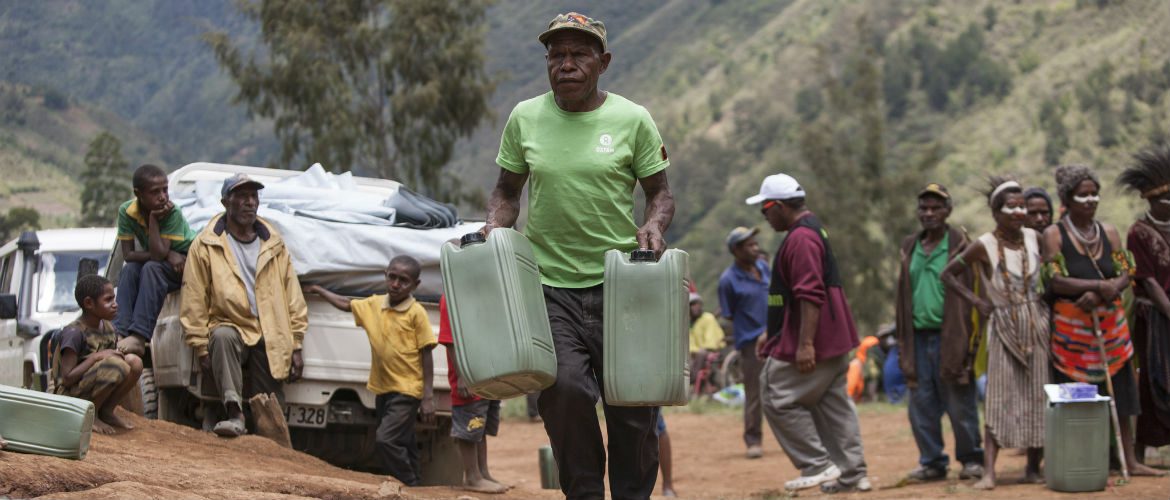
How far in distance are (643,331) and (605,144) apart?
0.79 meters

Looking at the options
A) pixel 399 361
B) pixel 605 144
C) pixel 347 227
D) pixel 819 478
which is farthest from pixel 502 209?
pixel 819 478

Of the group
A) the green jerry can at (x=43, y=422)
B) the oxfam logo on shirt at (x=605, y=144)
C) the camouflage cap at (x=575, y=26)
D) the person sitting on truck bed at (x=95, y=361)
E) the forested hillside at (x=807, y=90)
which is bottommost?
the green jerry can at (x=43, y=422)

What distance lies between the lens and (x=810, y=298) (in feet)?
30.0

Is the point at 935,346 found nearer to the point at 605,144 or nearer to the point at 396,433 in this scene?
the point at 396,433

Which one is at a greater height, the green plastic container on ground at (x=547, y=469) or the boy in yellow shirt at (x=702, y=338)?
the boy in yellow shirt at (x=702, y=338)

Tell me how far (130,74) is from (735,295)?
19313 millimetres

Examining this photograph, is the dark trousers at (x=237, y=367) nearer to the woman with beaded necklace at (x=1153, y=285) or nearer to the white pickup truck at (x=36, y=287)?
the white pickup truck at (x=36, y=287)

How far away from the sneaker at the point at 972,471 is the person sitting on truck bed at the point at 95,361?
5482 mm

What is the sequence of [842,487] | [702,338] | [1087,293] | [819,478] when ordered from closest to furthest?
[1087,293] → [819,478] → [842,487] → [702,338]

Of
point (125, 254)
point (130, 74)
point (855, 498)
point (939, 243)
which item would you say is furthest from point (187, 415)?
point (130, 74)

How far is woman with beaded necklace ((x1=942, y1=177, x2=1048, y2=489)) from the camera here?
356 inches

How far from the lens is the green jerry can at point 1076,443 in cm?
862

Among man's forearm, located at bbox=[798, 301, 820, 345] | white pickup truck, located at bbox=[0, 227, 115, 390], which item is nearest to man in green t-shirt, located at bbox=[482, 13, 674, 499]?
man's forearm, located at bbox=[798, 301, 820, 345]

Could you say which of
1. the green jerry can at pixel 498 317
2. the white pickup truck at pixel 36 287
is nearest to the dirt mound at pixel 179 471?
the green jerry can at pixel 498 317
